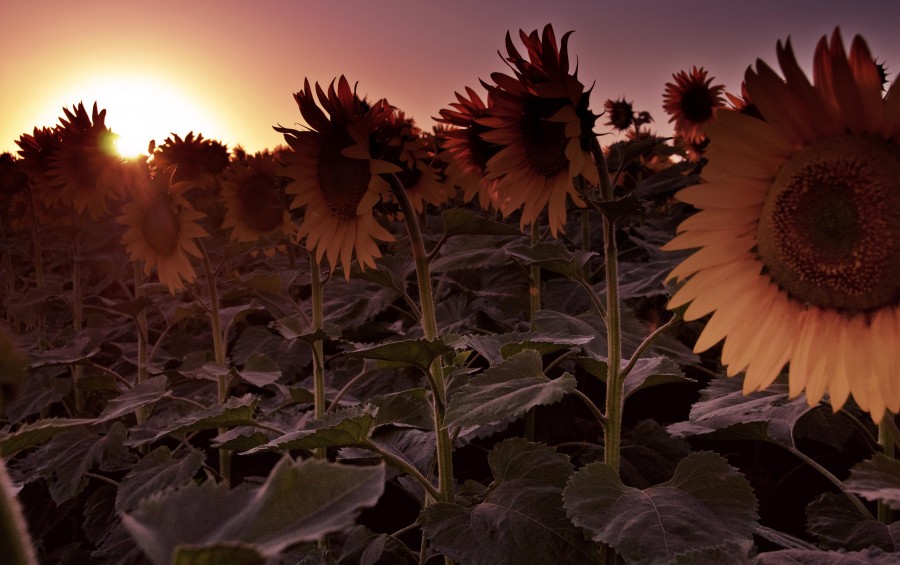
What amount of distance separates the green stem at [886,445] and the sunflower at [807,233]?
0.82 ft

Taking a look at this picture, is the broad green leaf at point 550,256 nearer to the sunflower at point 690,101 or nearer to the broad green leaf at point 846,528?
the broad green leaf at point 846,528

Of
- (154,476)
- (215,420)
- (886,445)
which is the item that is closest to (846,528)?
(886,445)

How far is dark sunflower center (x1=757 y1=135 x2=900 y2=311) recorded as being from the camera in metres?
0.83

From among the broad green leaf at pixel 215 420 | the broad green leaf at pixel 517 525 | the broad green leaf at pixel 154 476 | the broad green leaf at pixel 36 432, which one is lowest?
the broad green leaf at pixel 154 476

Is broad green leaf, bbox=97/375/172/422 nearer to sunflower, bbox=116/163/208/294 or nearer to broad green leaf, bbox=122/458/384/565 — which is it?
sunflower, bbox=116/163/208/294

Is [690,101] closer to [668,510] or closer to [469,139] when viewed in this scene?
[469,139]

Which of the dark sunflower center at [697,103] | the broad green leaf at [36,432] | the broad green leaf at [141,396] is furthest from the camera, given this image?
the dark sunflower center at [697,103]

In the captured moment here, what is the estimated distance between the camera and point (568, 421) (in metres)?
2.09

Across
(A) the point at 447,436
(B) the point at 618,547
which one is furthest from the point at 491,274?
(B) the point at 618,547

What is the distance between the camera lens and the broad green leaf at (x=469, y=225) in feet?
4.56

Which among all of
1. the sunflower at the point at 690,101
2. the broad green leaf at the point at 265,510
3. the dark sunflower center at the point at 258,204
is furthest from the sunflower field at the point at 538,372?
the sunflower at the point at 690,101

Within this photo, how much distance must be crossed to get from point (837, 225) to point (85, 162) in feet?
9.41

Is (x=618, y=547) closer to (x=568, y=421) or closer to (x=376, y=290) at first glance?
(x=568, y=421)

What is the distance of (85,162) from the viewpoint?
290 cm
